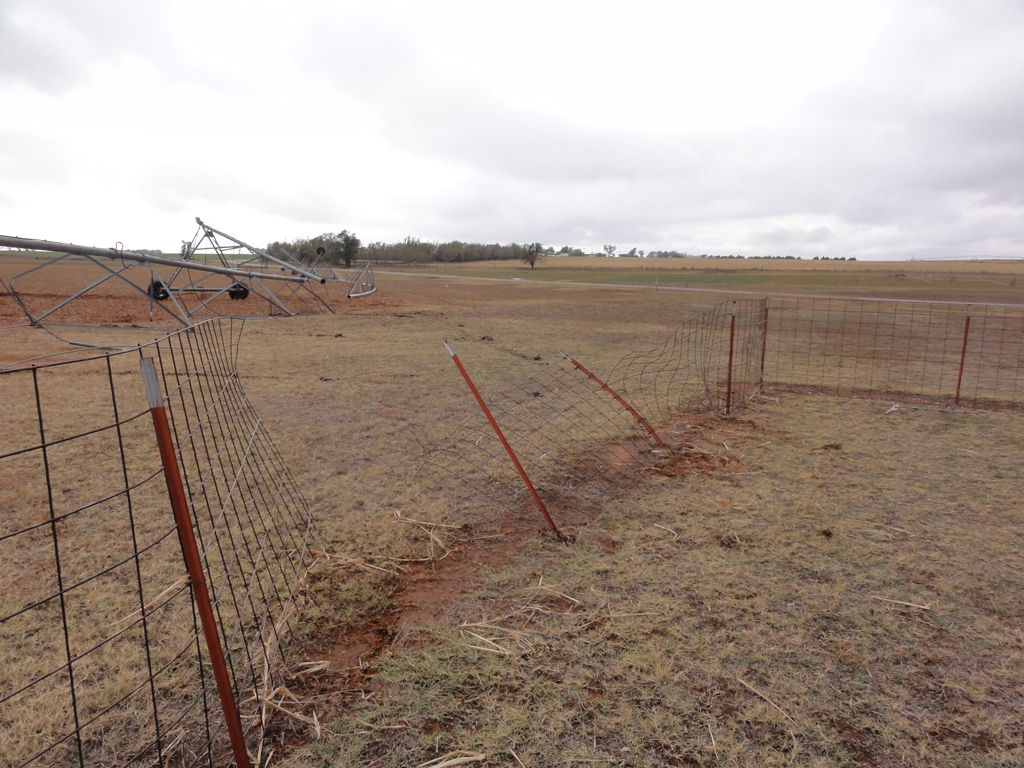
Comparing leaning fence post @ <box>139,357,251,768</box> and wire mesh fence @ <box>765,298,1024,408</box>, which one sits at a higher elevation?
leaning fence post @ <box>139,357,251,768</box>

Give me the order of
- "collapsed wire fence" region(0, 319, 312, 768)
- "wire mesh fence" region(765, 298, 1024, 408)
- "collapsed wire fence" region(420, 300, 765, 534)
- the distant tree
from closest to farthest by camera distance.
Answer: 1. "collapsed wire fence" region(0, 319, 312, 768)
2. "collapsed wire fence" region(420, 300, 765, 534)
3. "wire mesh fence" region(765, 298, 1024, 408)
4. the distant tree

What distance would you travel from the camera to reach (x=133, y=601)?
12.6 ft

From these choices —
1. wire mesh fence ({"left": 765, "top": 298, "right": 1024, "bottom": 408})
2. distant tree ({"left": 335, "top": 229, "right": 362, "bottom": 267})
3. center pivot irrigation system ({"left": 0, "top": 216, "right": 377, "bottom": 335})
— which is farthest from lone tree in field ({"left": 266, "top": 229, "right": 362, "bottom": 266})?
wire mesh fence ({"left": 765, "top": 298, "right": 1024, "bottom": 408})

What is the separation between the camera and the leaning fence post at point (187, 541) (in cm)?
223

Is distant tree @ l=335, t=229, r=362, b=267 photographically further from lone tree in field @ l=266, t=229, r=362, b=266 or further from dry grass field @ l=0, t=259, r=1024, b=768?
dry grass field @ l=0, t=259, r=1024, b=768

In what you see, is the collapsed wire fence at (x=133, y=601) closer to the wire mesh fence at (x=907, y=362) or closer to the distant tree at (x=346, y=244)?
the wire mesh fence at (x=907, y=362)

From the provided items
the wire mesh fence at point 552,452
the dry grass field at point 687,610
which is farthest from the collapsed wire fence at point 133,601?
the wire mesh fence at point 552,452

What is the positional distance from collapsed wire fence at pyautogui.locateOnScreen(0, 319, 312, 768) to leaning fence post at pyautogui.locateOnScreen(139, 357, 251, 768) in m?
0.06

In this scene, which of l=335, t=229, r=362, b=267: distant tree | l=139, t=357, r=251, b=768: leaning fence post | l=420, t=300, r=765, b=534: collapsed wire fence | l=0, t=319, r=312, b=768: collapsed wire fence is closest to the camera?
Result: l=139, t=357, r=251, b=768: leaning fence post

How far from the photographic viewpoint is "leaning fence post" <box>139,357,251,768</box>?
223cm

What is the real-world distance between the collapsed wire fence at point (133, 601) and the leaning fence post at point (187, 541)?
0.19 ft

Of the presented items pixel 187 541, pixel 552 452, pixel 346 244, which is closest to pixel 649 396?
pixel 552 452

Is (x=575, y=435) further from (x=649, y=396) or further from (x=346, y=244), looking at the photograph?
(x=346, y=244)

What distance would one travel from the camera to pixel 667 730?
2.87m
